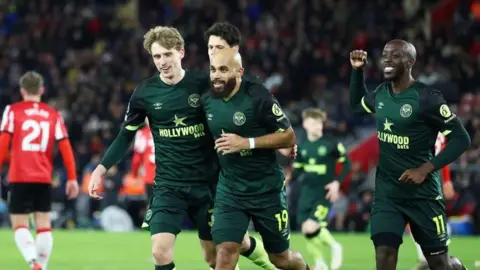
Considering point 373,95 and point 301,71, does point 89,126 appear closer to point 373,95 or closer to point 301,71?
point 301,71

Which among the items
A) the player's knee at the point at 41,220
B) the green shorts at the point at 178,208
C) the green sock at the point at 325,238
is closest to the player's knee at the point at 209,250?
the green shorts at the point at 178,208

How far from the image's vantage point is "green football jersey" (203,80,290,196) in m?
8.60

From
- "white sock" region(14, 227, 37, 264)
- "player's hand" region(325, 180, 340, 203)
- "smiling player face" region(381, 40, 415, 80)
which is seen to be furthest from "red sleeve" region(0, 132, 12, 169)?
"smiling player face" region(381, 40, 415, 80)

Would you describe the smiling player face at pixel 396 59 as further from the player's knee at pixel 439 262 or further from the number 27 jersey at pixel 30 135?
the number 27 jersey at pixel 30 135

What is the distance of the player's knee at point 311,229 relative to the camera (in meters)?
13.5

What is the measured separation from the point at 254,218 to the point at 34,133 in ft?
13.5

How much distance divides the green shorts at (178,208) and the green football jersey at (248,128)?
43 cm

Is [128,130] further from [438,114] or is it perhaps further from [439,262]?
[439,262]

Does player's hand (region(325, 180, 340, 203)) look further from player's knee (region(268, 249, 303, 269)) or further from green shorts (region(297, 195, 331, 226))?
player's knee (region(268, 249, 303, 269))

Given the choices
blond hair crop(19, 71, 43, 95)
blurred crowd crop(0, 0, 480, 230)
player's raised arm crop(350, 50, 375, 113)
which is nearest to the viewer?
player's raised arm crop(350, 50, 375, 113)

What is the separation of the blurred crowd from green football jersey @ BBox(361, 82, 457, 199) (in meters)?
11.9

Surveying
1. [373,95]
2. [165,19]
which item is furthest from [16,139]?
[165,19]

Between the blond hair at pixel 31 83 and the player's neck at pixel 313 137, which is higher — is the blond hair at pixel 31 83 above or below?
above

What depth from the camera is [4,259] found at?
1457 centimetres
